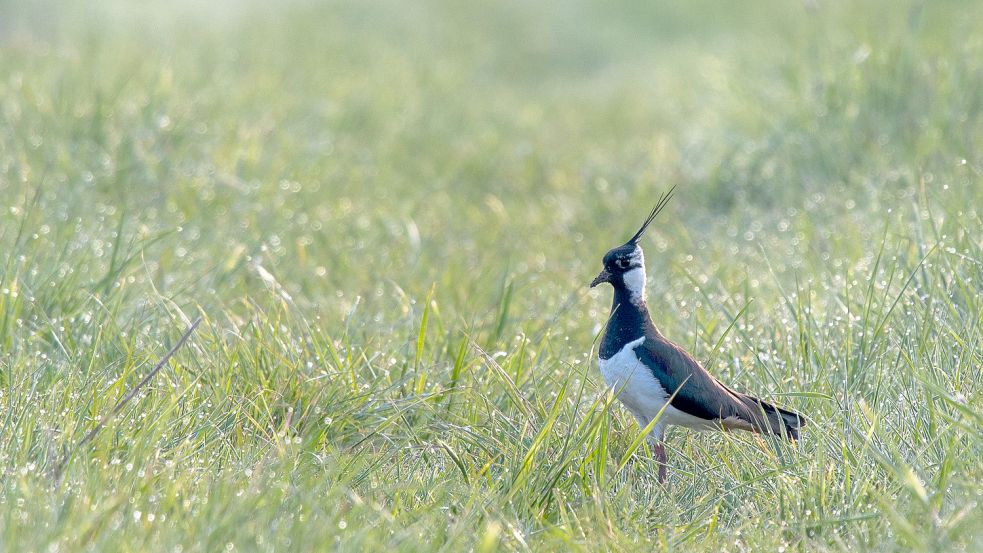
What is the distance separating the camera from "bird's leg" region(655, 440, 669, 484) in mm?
3350

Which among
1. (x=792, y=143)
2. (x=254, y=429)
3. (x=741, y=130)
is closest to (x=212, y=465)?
(x=254, y=429)

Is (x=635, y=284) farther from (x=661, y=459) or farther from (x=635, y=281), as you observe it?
(x=661, y=459)

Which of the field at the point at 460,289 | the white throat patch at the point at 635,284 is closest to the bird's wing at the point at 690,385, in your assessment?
the field at the point at 460,289

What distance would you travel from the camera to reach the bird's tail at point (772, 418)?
3.45 m

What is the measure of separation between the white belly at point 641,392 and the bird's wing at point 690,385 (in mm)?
20

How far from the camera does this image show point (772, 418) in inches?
139

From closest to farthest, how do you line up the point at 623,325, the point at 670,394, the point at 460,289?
the point at 670,394 → the point at 623,325 → the point at 460,289

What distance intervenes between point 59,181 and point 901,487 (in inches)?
163

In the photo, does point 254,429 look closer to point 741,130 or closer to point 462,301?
point 462,301

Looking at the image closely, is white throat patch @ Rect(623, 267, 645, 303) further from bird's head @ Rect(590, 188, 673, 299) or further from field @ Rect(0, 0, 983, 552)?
field @ Rect(0, 0, 983, 552)

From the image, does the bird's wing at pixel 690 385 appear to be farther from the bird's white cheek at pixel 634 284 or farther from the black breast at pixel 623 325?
the bird's white cheek at pixel 634 284

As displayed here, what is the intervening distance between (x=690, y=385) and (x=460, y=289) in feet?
6.05

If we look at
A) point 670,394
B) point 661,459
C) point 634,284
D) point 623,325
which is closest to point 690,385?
point 670,394

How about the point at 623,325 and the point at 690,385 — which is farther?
the point at 623,325
